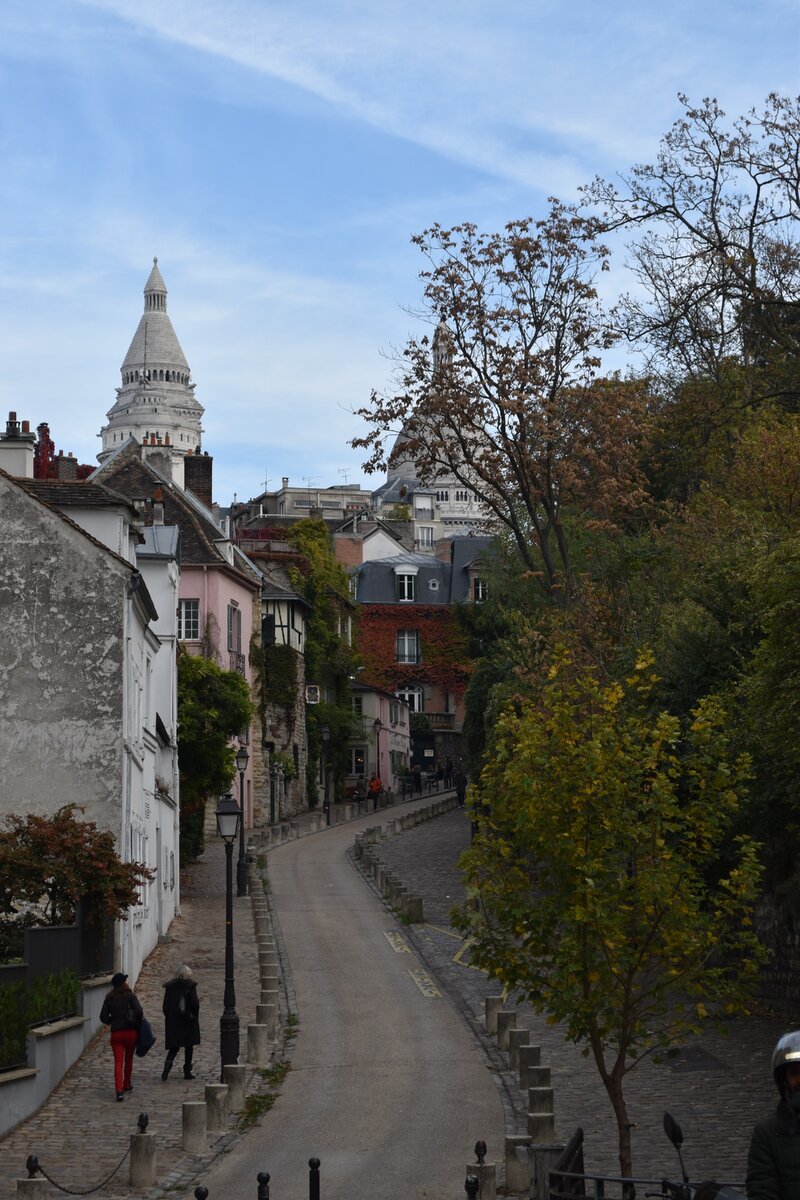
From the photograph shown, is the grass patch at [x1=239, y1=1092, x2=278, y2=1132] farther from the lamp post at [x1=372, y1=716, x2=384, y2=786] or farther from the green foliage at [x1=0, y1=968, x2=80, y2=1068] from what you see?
the lamp post at [x1=372, y1=716, x2=384, y2=786]

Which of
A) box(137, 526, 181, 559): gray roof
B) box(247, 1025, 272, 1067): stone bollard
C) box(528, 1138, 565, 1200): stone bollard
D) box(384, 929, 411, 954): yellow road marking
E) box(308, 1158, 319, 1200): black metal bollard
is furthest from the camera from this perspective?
box(137, 526, 181, 559): gray roof

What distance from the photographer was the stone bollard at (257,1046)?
22.0 metres

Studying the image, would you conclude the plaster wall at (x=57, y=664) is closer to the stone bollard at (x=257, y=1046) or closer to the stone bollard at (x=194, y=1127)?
the stone bollard at (x=257, y=1046)

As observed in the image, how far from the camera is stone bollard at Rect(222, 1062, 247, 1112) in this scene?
62.7 ft

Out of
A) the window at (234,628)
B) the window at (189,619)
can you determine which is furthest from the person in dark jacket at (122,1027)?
the window at (234,628)

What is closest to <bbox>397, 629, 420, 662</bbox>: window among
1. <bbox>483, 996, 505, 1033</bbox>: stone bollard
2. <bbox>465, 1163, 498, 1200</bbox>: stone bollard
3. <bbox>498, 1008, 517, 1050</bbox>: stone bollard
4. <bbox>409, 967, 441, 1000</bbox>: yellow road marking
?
<bbox>409, 967, 441, 1000</bbox>: yellow road marking

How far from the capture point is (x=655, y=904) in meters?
14.3

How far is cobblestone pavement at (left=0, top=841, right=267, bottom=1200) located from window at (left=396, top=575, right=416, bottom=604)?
2368 inches

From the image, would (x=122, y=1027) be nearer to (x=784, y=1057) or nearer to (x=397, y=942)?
(x=784, y=1057)

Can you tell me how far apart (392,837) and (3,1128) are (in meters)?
36.5

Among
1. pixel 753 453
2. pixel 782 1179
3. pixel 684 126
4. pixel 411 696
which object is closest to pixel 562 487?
pixel 753 453

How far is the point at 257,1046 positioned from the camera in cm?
2211

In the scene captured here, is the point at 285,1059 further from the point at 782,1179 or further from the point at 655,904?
the point at 782,1179

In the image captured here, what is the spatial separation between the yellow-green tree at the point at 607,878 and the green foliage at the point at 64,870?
9430mm
